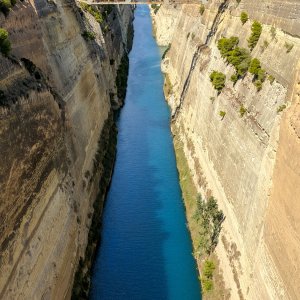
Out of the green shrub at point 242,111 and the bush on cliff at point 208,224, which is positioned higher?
the green shrub at point 242,111

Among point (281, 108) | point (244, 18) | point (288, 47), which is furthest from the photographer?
point (244, 18)

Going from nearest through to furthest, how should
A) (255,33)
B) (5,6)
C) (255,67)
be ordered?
1. (5,6)
2. (255,67)
3. (255,33)

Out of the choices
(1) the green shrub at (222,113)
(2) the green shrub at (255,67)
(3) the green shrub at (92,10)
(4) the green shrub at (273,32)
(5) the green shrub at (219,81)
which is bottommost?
(3) the green shrub at (92,10)

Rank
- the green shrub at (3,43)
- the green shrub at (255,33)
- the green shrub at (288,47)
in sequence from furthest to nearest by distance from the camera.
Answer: the green shrub at (255,33), the green shrub at (288,47), the green shrub at (3,43)

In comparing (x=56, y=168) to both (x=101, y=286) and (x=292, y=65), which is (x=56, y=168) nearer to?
(x=101, y=286)

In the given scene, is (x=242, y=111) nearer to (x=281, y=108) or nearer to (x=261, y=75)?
(x=261, y=75)

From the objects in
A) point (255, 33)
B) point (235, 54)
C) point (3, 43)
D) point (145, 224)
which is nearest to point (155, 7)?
point (235, 54)

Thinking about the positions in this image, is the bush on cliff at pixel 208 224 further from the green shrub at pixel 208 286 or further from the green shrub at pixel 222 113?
the green shrub at pixel 222 113

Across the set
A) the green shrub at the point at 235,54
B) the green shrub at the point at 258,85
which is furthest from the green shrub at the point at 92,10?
the green shrub at the point at 258,85
